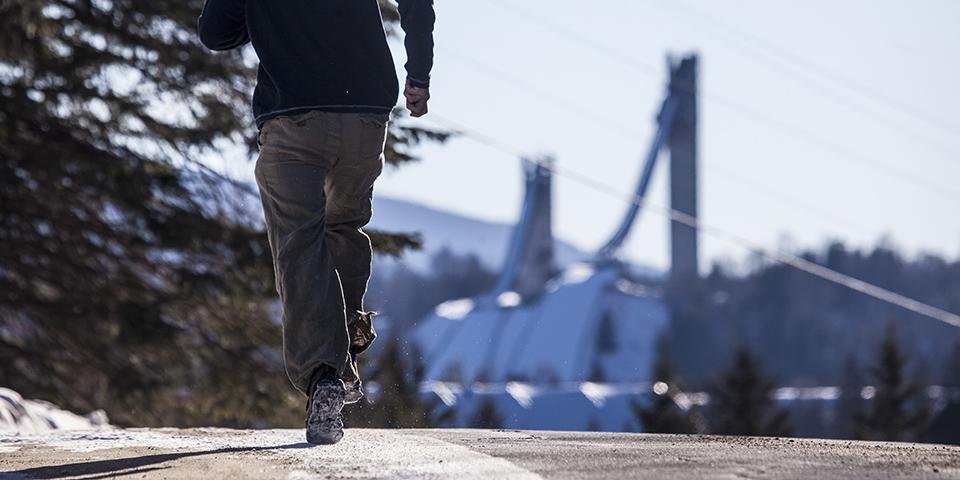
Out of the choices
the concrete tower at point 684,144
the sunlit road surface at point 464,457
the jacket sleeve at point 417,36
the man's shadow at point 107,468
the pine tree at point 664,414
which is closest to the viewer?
the sunlit road surface at point 464,457

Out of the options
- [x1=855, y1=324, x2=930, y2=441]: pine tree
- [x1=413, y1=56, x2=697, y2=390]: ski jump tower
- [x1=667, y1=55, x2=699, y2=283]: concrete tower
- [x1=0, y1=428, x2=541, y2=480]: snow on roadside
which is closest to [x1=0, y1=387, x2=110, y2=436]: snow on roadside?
[x1=0, y1=428, x2=541, y2=480]: snow on roadside

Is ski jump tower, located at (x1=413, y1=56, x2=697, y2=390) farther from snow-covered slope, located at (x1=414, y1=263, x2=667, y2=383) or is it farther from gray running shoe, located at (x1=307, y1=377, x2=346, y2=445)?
gray running shoe, located at (x1=307, y1=377, x2=346, y2=445)

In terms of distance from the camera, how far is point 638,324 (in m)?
111

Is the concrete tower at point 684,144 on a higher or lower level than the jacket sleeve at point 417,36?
lower

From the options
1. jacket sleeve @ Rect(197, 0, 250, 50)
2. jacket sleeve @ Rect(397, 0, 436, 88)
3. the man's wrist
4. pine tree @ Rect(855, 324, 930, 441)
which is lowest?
pine tree @ Rect(855, 324, 930, 441)

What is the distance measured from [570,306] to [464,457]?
99.9 metres

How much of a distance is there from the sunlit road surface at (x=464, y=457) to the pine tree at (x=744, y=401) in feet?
129

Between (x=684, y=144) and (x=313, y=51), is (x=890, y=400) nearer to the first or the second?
(x=313, y=51)

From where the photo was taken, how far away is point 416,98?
4555 mm

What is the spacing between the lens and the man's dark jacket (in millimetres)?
4293

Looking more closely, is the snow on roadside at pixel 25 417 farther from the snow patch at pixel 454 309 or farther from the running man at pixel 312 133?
the snow patch at pixel 454 309

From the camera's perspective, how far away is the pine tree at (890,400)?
48.2 metres

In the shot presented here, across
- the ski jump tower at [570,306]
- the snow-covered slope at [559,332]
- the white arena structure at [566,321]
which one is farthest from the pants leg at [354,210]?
the snow-covered slope at [559,332]

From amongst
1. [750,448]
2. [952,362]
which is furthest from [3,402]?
[952,362]
